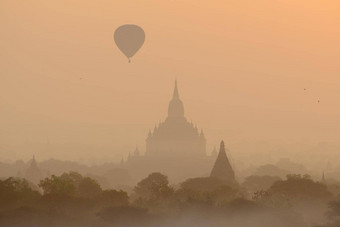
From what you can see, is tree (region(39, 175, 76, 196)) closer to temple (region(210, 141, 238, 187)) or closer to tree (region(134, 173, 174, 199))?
tree (region(134, 173, 174, 199))

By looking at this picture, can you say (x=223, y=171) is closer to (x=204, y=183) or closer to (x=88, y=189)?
(x=204, y=183)

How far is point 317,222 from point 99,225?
24734 mm

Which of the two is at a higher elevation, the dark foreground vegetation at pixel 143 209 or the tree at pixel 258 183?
the tree at pixel 258 183

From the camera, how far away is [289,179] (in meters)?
117

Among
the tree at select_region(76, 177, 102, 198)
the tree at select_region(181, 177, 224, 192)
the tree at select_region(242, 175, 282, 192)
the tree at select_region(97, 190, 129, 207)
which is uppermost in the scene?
the tree at select_region(242, 175, 282, 192)

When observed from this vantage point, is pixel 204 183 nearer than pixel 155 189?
No

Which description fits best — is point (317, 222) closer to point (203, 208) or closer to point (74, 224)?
point (203, 208)

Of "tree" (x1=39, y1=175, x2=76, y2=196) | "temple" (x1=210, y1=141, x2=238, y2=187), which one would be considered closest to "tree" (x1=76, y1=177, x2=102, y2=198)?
"tree" (x1=39, y1=175, x2=76, y2=196)

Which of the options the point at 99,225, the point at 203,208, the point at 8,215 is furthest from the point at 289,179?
the point at 8,215

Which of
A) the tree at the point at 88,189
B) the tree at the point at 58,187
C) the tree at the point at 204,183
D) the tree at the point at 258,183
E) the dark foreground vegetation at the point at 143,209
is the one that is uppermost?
the tree at the point at 258,183

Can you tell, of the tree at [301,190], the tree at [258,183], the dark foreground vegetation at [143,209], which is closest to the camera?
the dark foreground vegetation at [143,209]

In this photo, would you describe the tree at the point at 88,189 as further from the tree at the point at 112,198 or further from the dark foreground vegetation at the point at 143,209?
the tree at the point at 112,198

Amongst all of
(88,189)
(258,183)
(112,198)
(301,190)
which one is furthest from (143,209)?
(258,183)

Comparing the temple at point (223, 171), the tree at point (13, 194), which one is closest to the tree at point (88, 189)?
the tree at point (13, 194)
